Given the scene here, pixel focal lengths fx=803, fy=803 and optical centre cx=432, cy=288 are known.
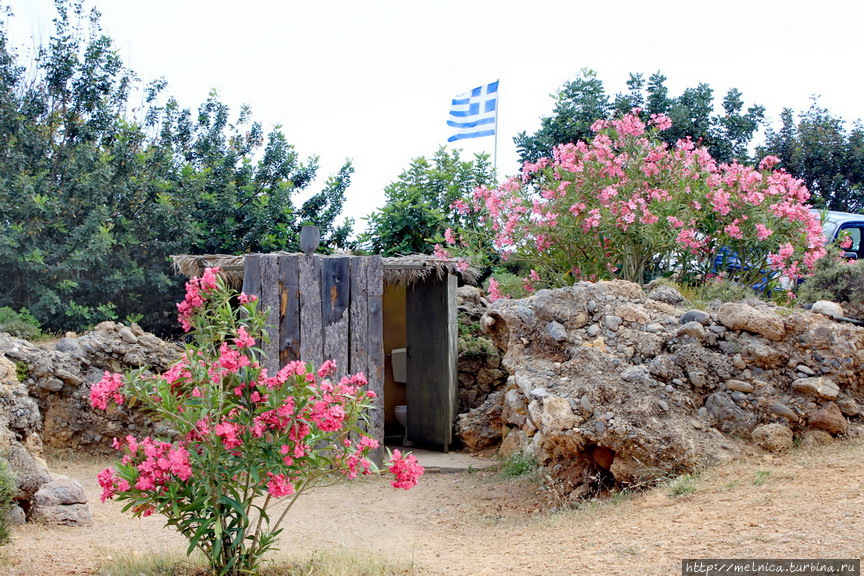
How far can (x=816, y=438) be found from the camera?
6438mm

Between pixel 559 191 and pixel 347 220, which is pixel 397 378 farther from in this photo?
pixel 347 220

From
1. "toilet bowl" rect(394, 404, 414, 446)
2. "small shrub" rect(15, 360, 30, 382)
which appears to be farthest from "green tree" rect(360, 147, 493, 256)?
"small shrub" rect(15, 360, 30, 382)

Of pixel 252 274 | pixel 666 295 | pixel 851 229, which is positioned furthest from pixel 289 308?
pixel 851 229

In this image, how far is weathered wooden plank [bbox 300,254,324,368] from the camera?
8.59 meters

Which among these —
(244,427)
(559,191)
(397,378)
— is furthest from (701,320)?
(397,378)

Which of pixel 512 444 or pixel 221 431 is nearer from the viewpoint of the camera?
pixel 221 431

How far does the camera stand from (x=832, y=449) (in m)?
6.24

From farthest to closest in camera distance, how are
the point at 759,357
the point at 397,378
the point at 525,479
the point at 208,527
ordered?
the point at 397,378 < the point at 525,479 < the point at 759,357 < the point at 208,527

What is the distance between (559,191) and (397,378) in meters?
4.05

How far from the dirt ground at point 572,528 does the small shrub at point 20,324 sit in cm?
511

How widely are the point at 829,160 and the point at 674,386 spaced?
55.8ft

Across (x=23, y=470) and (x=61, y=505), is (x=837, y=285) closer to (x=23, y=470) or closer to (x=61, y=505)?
(x=61, y=505)

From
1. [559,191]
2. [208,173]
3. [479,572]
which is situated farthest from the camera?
[208,173]

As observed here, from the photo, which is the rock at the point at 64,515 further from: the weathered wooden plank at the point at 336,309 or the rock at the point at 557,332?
the rock at the point at 557,332
